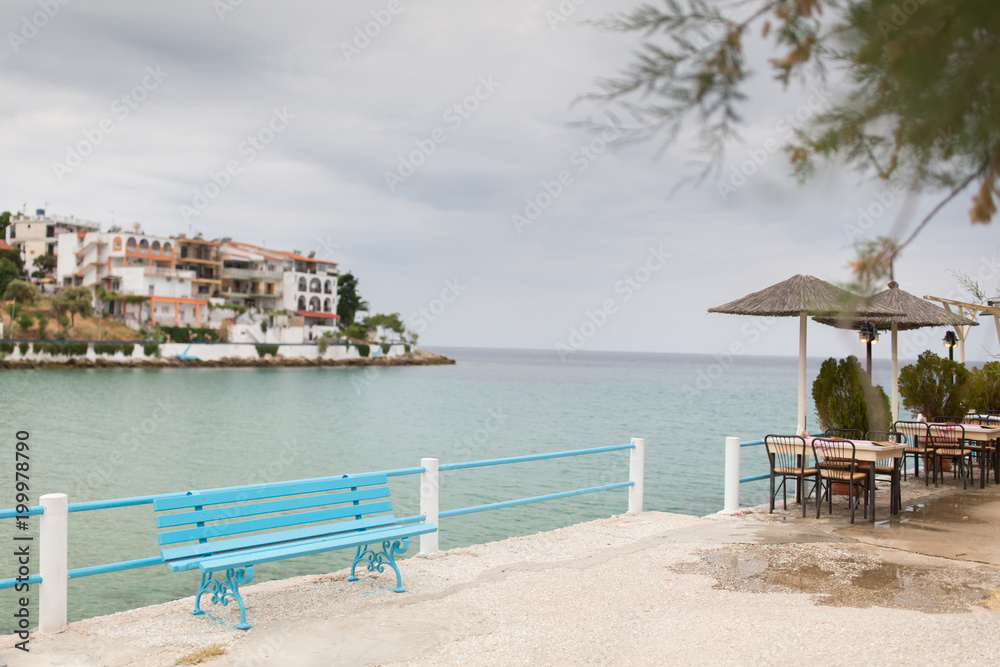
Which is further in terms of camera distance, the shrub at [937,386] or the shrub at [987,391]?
the shrub at [987,391]

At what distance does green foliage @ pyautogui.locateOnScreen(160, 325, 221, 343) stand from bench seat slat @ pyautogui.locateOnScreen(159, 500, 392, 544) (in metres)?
83.3

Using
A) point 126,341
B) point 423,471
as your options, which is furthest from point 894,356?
point 126,341

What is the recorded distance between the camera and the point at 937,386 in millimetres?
12898

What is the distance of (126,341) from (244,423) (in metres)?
47.9

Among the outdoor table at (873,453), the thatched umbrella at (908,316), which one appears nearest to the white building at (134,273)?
the thatched umbrella at (908,316)

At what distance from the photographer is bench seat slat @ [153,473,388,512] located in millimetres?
5031

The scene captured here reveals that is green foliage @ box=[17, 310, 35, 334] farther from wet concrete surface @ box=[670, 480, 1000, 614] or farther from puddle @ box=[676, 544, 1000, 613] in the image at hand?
puddle @ box=[676, 544, 1000, 613]

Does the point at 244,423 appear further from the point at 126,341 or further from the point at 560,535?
the point at 126,341

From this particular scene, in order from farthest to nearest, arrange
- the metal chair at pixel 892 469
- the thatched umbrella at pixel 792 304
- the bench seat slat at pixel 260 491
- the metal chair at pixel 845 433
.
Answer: the metal chair at pixel 845 433 → the metal chair at pixel 892 469 → the thatched umbrella at pixel 792 304 → the bench seat slat at pixel 260 491

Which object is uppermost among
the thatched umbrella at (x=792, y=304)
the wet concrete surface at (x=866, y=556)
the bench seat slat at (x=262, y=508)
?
the thatched umbrella at (x=792, y=304)

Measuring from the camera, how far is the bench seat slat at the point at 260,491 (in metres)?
5.03

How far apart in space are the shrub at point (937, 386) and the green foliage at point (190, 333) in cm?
8105

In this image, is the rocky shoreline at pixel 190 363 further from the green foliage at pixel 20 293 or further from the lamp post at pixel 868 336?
the lamp post at pixel 868 336

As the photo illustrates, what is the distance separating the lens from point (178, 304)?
83.6 metres
